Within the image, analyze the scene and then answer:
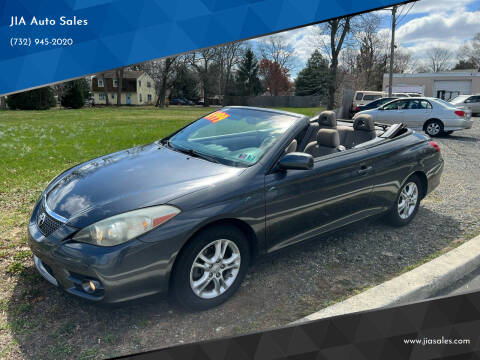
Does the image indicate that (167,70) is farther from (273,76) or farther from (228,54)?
(228,54)

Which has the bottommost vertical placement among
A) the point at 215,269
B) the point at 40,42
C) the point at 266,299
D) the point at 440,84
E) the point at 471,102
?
the point at 266,299

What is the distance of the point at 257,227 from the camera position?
303 centimetres

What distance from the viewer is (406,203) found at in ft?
15.2

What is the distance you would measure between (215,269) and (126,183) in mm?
937

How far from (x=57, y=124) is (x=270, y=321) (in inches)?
473

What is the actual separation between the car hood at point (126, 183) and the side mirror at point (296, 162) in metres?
0.36

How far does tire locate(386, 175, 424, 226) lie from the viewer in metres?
4.52

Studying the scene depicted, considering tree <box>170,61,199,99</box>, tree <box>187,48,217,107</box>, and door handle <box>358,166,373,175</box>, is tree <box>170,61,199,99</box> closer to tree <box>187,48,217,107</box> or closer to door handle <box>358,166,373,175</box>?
tree <box>187,48,217,107</box>

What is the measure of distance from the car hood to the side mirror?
362 mm

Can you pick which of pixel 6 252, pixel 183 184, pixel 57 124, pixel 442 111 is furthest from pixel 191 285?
pixel 442 111

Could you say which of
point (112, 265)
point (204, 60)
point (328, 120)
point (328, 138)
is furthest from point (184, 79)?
point (112, 265)

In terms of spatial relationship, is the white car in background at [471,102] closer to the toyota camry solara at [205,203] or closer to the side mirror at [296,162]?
the toyota camry solara at [205,203]

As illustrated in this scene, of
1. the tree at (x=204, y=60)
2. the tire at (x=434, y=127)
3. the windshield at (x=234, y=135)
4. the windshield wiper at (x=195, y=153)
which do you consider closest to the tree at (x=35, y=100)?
the tree at (x=204, y=60)

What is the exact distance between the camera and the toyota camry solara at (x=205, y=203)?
2.51 m
